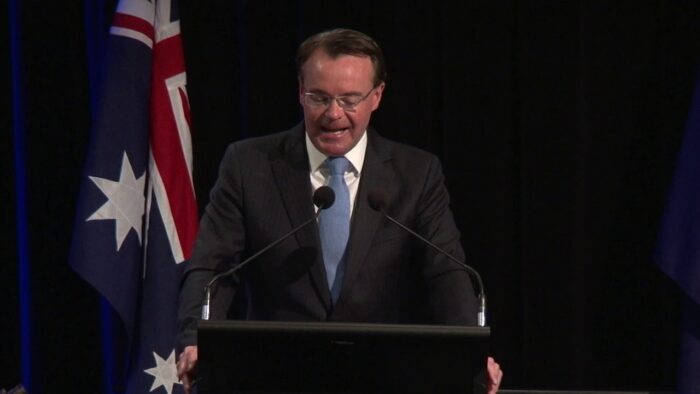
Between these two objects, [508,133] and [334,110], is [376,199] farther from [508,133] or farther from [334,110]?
[508,133]

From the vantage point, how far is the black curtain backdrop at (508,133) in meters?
3.88

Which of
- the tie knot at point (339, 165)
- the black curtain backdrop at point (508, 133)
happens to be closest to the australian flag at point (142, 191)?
the black curtain backdrop at point (508, 133)

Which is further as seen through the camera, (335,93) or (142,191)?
(142,191)

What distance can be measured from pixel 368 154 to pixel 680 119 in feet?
5.43

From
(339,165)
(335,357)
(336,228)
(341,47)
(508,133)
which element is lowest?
(335,357)

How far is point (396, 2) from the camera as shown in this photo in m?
3.90

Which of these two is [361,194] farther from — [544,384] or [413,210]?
[544,384]

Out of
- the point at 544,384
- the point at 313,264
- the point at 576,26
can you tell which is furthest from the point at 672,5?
the point at 313,264

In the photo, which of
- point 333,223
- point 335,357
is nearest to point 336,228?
point 333,223

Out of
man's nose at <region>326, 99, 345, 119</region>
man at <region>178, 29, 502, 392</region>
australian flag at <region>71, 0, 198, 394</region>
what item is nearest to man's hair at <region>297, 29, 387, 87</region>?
man at <region>178, 29, 502, 392</region>

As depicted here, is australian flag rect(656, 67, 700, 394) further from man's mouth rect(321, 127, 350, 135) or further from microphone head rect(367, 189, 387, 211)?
microphone head rect(367, 189, 387, 211)

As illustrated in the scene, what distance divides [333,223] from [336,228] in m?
0.02

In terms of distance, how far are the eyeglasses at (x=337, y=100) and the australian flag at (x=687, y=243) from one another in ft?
5.06

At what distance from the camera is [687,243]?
3.56 meters
